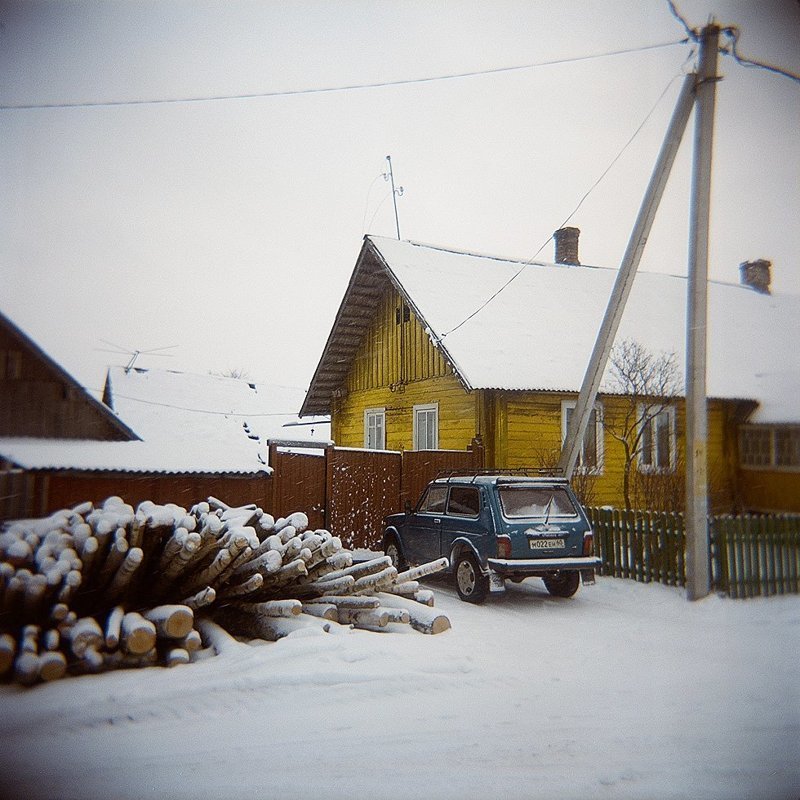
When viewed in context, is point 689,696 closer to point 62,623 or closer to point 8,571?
point 62,623

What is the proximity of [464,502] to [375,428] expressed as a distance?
8363mm

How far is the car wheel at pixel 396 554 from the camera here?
923cm

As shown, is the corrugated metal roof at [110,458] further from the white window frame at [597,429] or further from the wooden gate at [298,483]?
the white window frame at [597,429]

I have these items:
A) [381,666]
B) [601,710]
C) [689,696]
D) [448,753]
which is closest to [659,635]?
[689,696]

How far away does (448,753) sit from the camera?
3441 millimetres

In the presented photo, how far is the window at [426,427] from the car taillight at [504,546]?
6739mm

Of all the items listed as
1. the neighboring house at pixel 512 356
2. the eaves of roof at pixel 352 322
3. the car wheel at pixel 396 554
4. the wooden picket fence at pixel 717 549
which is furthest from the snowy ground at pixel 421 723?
the eaves of roof at pixel 352 322

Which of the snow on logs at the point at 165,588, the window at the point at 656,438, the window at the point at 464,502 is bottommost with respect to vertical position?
the snow on logs at the point at 165,588

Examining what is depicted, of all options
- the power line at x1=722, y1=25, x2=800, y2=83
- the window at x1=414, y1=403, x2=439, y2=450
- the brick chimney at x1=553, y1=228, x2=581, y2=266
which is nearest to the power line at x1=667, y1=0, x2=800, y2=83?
the power line at x1=722, y1=25, x2=800, y2=83

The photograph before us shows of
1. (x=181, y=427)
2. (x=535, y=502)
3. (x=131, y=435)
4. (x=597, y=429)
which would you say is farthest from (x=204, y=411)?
(x=597, y=429)

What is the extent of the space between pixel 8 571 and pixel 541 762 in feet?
11.5

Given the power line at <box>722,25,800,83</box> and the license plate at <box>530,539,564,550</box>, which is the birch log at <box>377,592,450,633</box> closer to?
the license plate at <box>530,539,564,550</box>

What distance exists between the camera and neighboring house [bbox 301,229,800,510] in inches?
276

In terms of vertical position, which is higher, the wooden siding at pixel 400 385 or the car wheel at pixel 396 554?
the wooden siding at pixel 400 385
